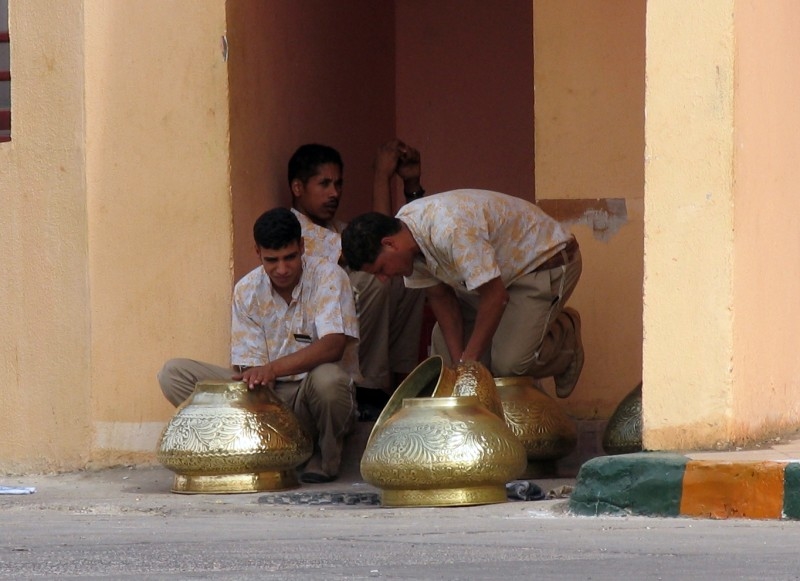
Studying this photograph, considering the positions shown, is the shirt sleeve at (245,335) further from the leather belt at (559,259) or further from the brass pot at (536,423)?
the leather belt at (559,259)

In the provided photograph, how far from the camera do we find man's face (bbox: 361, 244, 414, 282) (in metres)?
5.60

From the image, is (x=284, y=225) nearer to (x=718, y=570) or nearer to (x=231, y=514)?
(x=231, y=514)

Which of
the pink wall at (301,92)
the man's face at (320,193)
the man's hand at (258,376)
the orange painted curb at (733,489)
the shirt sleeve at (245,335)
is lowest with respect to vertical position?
the orange painted curb at (733,489)

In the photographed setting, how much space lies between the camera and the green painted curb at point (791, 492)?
14.1ft

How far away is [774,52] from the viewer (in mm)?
5117

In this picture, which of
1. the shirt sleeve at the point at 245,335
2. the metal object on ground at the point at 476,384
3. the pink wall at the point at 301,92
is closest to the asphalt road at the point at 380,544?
the metal object on ground at the point at 476,384

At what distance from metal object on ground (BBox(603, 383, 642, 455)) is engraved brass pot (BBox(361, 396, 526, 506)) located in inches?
24.2

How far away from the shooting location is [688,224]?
475 centimetres

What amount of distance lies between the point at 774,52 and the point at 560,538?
1.87 m

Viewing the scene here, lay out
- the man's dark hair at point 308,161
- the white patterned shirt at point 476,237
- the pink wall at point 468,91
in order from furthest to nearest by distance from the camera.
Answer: the pink wall at point 468,91 → the man's dark hair at point 308,161 → the white patterned shirt at point 476,237

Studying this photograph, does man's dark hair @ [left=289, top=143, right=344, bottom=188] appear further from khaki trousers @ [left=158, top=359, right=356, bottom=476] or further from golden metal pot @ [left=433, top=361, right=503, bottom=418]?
golden metal pot @ [left=433, top=361, right=503, bottom=418]

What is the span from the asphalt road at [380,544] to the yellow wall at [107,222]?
44.0 inches

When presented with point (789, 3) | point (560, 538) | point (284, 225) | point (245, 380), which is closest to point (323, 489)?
point (245, 380)

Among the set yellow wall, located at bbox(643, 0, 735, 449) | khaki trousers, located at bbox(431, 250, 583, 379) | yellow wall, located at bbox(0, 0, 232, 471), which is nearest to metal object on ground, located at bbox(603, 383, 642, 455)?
khaki trousers, located at bbox(431, 250, 583, 379)
